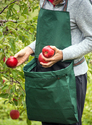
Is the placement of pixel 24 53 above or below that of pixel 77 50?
below

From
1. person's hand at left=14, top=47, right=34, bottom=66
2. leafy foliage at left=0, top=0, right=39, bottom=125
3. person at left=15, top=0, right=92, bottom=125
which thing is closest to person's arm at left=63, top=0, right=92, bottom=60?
person at left=15, top=0, right=92, bottom=125

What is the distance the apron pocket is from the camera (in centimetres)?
133

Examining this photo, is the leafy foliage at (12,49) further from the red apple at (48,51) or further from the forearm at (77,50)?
the forearm at (77,50)

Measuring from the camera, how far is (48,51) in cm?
135

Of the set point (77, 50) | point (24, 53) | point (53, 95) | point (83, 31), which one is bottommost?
point (53, 95)

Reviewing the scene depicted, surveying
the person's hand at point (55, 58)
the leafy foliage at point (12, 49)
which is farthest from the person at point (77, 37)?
the leafy foliage at point (12, 49)

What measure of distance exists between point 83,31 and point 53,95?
17.2 inches

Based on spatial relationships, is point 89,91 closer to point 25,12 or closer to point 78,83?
point 25,12

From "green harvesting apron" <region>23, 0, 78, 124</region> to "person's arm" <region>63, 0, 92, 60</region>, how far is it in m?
0.06

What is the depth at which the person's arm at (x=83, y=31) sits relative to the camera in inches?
51.6

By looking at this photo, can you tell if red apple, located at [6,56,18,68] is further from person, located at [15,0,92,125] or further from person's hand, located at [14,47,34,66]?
person, located at [15,0,92,125]

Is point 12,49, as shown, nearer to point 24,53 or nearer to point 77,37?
point 24,53

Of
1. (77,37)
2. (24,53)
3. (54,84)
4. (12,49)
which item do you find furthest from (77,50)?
(12,49)

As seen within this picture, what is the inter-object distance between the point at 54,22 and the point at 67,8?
0.39 ft
